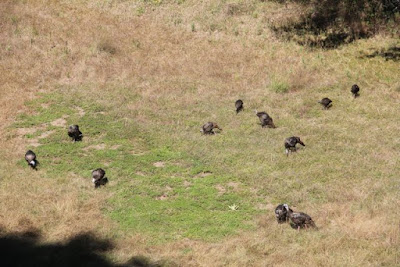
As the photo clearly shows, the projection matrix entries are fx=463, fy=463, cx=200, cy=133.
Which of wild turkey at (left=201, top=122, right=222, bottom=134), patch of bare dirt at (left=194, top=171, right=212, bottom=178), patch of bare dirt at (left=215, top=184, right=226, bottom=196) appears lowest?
patch of bare dirt at (left=215, top=184, right=226, bottom=196)

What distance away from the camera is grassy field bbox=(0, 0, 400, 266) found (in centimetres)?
1250

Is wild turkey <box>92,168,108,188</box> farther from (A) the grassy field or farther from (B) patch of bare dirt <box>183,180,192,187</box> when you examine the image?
(B) patch of bare dirt <box>183,180,192,187</box>

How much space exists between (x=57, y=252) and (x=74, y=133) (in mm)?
7315

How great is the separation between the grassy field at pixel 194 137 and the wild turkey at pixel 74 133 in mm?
277

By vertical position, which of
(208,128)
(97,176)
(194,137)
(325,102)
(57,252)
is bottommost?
(57,252)

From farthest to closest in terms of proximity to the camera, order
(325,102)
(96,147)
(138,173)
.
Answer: (325,102) → (96,147) → (138,173)

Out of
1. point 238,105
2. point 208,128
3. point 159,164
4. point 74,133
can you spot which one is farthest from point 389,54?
point 74,133

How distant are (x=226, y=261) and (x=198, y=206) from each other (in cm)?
304

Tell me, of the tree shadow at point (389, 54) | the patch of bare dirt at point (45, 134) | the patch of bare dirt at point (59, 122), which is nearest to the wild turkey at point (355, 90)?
the tree shadow at point (389, 54)

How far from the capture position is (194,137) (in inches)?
731

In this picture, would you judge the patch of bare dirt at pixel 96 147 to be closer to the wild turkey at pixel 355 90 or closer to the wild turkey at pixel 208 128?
the wild turkey at pixel 208 128

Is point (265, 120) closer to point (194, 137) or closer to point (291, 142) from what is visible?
point (291, 142)

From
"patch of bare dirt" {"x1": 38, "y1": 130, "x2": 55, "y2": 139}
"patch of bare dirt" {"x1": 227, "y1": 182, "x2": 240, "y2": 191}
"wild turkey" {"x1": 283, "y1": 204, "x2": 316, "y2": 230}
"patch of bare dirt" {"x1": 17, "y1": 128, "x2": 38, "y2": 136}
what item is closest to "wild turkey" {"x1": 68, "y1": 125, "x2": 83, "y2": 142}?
"patch of bare dirt" {"x1": 38, "y1": 130, "x2": 55, "y2": 139}

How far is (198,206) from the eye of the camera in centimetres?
1416
